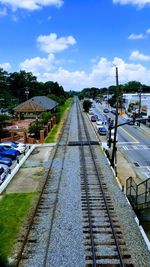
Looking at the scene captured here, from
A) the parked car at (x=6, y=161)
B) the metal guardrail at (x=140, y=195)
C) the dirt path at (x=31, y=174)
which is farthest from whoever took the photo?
the parked car at (x=6, y=161)

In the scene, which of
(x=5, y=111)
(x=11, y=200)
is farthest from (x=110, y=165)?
(x=5, y=111)

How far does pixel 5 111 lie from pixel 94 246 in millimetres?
82669

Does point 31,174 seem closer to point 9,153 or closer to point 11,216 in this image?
point 9,153

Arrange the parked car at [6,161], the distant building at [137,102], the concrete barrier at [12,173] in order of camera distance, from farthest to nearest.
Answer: the distant building at [137,102] → the parked car at [6,161] → the concrete barrier at [12,173]

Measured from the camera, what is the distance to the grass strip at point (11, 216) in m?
16.6

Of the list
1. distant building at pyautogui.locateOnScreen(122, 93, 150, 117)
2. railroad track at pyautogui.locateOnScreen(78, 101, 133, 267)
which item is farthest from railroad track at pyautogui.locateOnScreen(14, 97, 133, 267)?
distant building at pyautogui.locateOnScreen(122, 93, 150, 117)

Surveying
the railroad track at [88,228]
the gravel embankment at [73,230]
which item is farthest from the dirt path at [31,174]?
the gravel embankment at [73,230]

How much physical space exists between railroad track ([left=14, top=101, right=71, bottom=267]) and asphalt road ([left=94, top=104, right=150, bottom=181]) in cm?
815

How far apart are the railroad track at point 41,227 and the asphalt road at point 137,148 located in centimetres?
815

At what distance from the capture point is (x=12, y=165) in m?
35.0

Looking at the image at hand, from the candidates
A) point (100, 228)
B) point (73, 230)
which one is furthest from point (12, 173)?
point (100, 228)

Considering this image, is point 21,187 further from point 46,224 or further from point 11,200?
point 46,224

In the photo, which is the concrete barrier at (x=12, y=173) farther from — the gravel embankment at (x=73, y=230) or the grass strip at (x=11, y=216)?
the gravel embankment at (x=73, y=230)

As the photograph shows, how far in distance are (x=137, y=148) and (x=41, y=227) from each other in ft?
96.2
